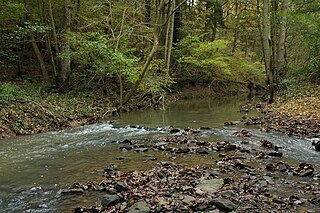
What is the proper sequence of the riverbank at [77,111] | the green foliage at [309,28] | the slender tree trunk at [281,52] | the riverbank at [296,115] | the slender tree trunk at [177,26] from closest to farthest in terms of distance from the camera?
the riverbank at [296,115], the riverbank at [77,111], the green foliage at [309,28], the slender tree trunk at [281,52], the slender tree trunk at [177,26]

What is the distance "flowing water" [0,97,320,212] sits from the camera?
16.0 feet

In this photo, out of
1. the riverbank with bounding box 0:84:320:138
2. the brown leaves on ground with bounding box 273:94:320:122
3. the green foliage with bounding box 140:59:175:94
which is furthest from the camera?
the green foliage with bounding box 140:59:175:94

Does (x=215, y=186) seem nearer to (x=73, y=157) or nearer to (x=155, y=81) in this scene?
(x=73, y=157)

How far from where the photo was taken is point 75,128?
457 inches

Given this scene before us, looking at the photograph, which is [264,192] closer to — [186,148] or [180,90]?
[186,148]

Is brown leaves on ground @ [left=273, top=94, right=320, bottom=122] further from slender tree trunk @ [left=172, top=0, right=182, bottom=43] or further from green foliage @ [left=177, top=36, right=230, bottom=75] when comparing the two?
slender tree trunk @ [left=172, top=0, right=182, bottom=43]

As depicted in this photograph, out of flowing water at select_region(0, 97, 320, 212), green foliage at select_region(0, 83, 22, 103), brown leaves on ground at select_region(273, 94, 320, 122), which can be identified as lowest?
flowing water at select_region(0, 97, 320, 212)

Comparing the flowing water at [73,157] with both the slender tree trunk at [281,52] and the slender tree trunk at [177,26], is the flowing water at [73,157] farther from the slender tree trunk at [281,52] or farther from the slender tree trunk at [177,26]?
the slender tree trunk at [177,26]

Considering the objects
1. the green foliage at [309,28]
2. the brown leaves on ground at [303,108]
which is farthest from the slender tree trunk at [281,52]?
the brown leaves on ground at [303,108]

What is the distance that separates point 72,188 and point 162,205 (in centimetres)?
168

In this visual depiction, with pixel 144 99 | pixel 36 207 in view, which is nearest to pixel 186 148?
pixel 36 207

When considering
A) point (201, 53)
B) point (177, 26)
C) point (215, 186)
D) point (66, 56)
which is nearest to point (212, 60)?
point (201, 53)

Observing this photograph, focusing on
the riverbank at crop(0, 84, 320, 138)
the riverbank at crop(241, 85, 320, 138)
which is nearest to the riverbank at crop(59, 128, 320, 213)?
the riverbank at crop(241, 85, 320, 138)

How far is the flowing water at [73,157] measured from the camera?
16.0 ft
